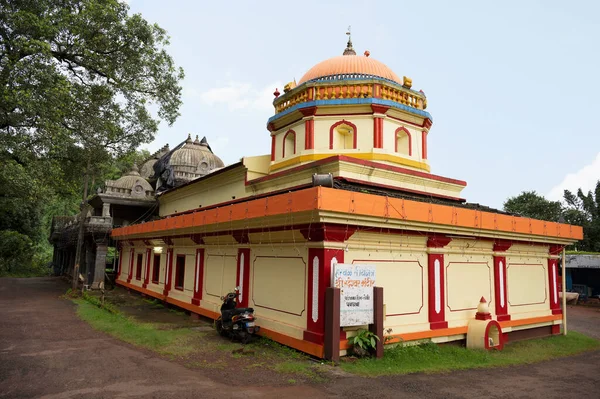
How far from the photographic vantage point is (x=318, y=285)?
31.0 feet

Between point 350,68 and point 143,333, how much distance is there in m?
12.3

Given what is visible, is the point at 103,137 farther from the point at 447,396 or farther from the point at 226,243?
the point at 447,396

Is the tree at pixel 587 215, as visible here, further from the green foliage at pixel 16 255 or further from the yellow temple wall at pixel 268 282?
the green foliage at pixel 16 255

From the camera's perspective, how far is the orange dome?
1602 centimetres

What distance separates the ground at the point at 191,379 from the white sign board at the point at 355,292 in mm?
1269

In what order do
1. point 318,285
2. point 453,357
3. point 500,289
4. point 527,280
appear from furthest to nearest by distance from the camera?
point 527,280
point 500,289
point 453,357
point 318,285

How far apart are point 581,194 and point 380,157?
33236mm

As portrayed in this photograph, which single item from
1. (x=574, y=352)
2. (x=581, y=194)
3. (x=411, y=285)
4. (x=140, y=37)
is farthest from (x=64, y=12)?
(x=581, y=194)

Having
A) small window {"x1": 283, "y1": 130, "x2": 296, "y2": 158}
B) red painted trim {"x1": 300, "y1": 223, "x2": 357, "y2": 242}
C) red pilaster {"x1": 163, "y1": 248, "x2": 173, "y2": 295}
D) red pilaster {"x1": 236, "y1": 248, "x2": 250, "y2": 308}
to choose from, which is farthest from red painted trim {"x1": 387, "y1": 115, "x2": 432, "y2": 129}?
red pilaster {"x1": 163, "y1": 248, "x2": 173, "y2": 295}

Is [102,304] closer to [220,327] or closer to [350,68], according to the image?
[220,327]

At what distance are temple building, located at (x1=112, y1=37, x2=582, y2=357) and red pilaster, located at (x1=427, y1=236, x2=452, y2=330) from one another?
0.04 meters

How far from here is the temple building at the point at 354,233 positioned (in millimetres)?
9680

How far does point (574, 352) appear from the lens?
42.2 ft

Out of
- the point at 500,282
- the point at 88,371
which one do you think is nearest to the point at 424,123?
the point at 500,282
